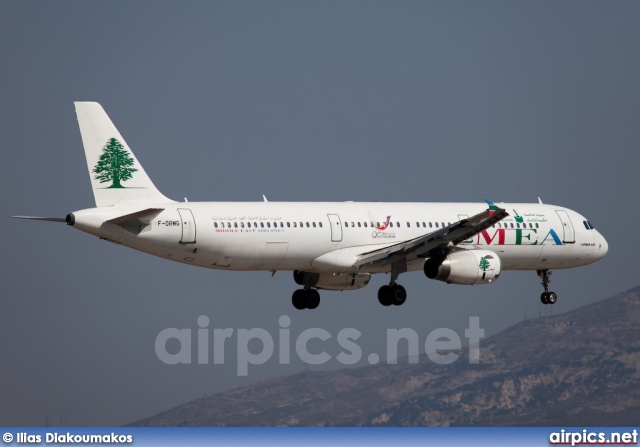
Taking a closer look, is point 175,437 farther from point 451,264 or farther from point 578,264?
point 578,264

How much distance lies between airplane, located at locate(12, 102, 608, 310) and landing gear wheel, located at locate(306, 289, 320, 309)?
49 mm

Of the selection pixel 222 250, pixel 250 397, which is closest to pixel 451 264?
pixel 222 250

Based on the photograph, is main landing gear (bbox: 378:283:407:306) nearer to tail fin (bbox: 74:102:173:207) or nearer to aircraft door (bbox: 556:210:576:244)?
aircraft door (bbox: 556:210:576:244)

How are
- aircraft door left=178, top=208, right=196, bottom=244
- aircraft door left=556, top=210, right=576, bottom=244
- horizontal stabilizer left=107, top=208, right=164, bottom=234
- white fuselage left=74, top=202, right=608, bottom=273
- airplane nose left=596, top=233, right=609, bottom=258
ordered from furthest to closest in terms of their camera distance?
1. airplane nose left=596, top=233, right=609, bottom=258
2. aircraft door left=556, top=210, right=576, bottom=244
3. aircraft door left=178, top=208, right=196, bottom=244
4. white fuselage left=74, top=202, right=608, bottom=273
5. horizontal stabilizer left=107, top=208, right=164, bottom=234

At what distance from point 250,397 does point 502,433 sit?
148m

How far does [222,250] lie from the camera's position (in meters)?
59.2

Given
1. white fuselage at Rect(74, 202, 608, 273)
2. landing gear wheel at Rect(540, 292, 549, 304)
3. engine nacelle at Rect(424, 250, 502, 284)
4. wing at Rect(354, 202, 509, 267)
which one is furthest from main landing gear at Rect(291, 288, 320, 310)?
landing gear wheel at Rect(540, 292, 549, 304)

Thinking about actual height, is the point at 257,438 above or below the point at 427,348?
below

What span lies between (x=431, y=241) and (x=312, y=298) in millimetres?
7890

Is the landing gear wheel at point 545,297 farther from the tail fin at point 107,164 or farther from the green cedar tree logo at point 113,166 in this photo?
the green cedar tree logo at point 113,166

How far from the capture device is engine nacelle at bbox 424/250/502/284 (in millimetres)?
62688

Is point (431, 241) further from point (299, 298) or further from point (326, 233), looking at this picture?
point (299, 298)

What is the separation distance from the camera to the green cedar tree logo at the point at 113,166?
58969 millimetres

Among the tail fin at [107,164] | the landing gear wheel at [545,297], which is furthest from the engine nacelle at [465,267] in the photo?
the tail fin at [107,164]
